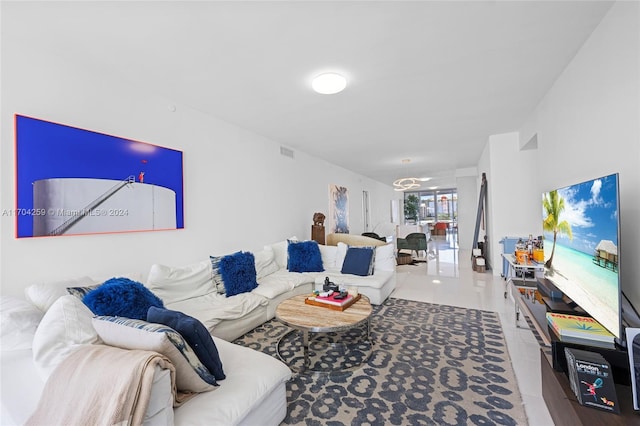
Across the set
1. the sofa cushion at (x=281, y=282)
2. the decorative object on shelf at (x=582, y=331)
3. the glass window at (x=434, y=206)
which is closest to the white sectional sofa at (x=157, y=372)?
the sofa cushion at (x=281, y=282)

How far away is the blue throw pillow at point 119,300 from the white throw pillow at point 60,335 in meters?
0.35

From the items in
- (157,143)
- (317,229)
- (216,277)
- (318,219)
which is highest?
(157,143)

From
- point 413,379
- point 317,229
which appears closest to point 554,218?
point 413,379

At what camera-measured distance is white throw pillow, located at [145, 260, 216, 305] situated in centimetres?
265

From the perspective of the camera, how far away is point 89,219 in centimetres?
242

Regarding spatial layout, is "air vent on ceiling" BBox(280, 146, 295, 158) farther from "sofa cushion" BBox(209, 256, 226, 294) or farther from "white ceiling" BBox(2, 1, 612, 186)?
"sofa cushion" BBox(209, 256, 226, 294)

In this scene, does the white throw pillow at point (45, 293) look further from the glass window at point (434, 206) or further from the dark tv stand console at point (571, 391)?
the glass window at point (434, 206)

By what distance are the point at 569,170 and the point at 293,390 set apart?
3.27m

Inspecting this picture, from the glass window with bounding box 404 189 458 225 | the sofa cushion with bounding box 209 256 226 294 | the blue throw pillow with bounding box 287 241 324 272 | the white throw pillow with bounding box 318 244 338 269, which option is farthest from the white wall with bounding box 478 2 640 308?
the glass window with bounding box 404 189 458 225

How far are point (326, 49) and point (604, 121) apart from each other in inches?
85.8

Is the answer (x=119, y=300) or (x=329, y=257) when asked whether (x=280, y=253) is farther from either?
(x=119, y=300)

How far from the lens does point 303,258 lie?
13.9 ft

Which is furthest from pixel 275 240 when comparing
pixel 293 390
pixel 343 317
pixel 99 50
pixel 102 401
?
pixel 102 401

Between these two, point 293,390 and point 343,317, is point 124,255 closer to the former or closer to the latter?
point 293,390
